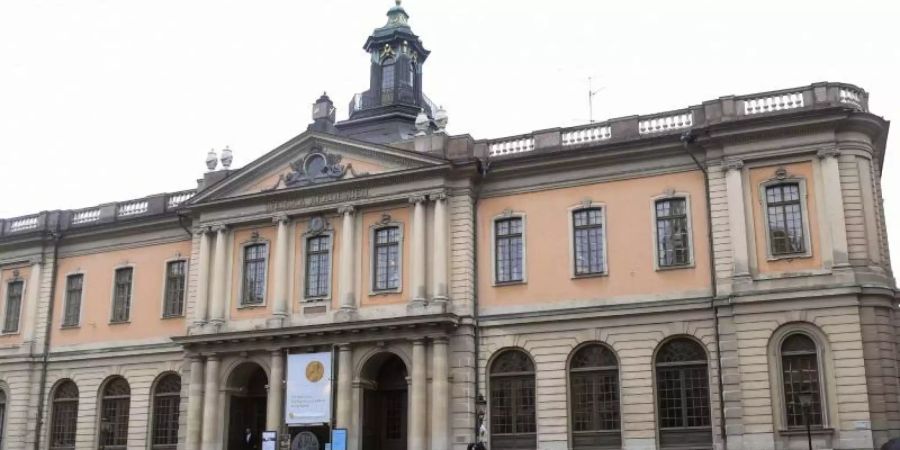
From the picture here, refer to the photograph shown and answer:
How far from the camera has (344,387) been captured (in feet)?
99.2

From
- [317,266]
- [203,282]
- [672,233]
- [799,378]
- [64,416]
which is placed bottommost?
[64,416]

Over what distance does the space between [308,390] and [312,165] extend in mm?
7611

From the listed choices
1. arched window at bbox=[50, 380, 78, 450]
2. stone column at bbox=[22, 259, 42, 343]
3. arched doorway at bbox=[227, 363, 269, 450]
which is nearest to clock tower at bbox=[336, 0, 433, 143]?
arched doorway at bbox=[227, 363, 269, 450]

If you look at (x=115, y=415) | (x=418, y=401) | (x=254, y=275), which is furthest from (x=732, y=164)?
(x=115, y=415)

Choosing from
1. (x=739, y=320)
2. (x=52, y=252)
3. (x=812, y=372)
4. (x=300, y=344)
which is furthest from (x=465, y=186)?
(x=52, y=252)

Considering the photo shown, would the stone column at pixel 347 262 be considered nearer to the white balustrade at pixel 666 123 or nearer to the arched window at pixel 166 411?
the arched window at pixel 166 411

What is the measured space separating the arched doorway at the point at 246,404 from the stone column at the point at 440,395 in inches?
269

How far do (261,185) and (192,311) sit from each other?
503cm

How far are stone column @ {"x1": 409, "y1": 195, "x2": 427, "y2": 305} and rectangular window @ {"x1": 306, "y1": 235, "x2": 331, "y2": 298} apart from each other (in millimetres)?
3266

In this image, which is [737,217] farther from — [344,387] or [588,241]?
[344,387]

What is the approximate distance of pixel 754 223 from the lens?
2723 centimetres

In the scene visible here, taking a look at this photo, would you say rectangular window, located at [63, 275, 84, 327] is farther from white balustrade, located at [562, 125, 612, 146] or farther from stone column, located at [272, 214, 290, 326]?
white balustrade, located at [562, 125, 612, 146]

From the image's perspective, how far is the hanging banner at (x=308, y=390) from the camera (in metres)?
30.5

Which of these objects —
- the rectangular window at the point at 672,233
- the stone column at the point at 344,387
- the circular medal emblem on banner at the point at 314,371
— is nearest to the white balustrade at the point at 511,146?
the rectangular window at the point at 672,233
